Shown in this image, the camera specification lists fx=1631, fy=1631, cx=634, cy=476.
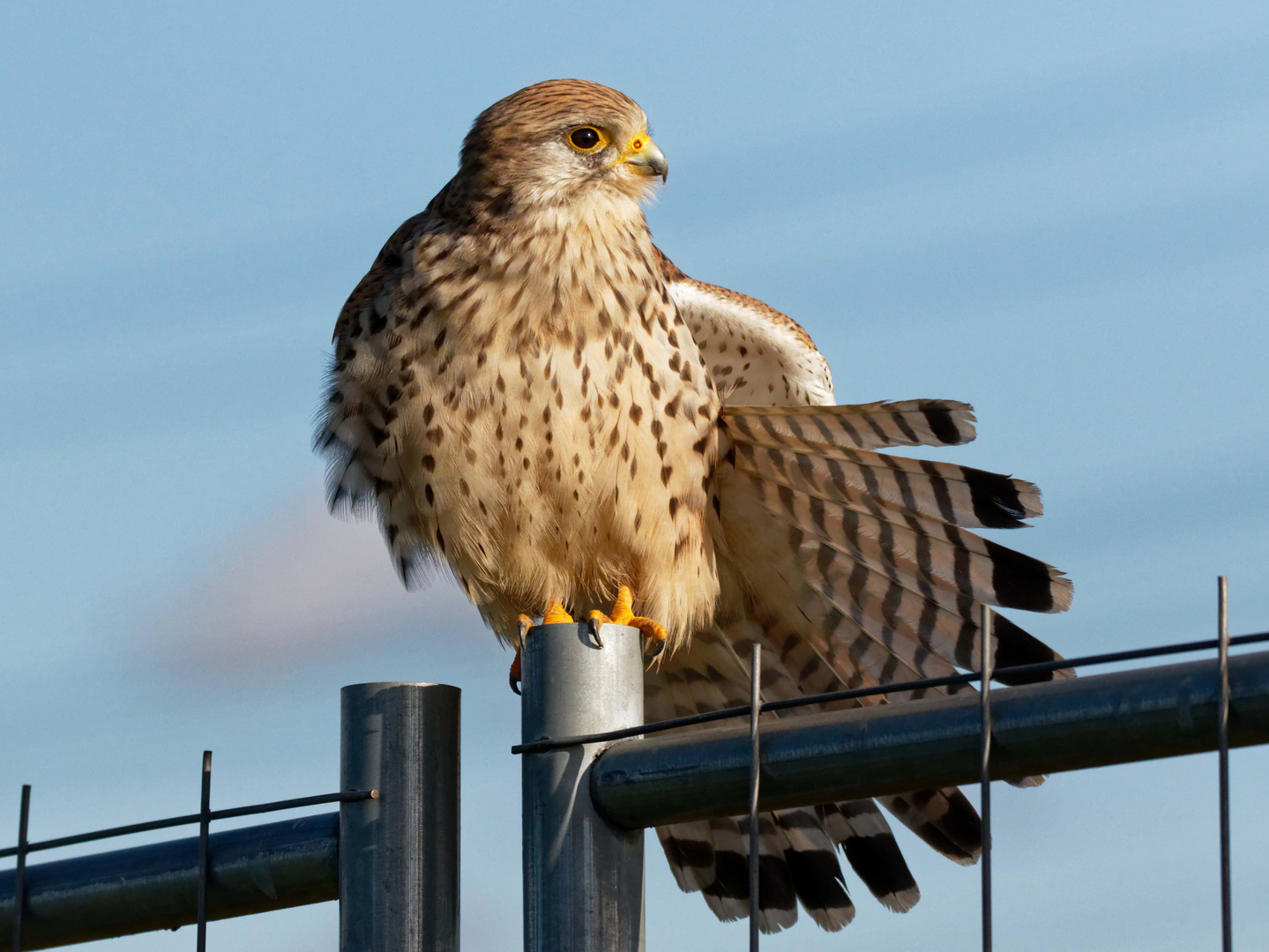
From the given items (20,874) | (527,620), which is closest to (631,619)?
(527,620)

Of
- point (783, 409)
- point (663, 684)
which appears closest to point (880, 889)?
point (783, 409)

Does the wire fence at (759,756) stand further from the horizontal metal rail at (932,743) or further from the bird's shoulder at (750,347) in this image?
the bird's shoulder at (750,347)

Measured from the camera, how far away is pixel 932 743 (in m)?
1.72

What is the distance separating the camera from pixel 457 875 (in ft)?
7.39

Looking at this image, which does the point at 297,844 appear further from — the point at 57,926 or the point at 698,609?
the point at 698,609

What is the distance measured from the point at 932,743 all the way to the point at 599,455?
2.52 m

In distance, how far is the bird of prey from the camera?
3.86m

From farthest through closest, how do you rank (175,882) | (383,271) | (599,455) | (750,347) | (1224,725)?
(750,347) < (383,271) < (599,455) < (175,882) < (1224,725)

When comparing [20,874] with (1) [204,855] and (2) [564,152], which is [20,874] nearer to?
(1) [204,855]

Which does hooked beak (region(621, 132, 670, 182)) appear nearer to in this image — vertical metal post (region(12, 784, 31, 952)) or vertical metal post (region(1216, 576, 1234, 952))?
→ vertical metal post (region(12, 784, 31, 952))

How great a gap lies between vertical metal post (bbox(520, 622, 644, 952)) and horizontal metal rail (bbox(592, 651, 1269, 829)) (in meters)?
0.04

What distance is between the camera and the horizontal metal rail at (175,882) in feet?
7.59

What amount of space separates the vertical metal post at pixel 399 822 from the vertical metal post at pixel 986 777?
861 mm

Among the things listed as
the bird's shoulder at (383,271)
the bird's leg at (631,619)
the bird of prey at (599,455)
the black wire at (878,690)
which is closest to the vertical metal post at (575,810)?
the black wire at (878,690)
